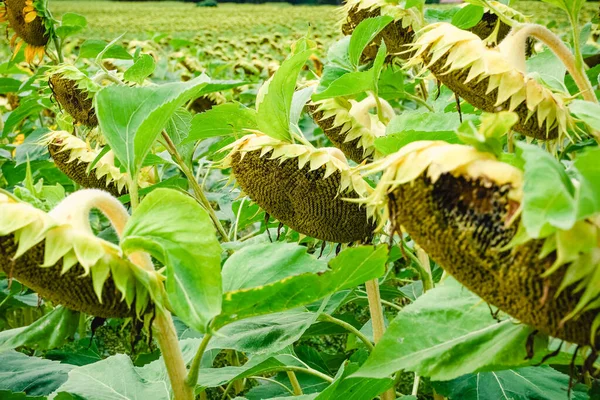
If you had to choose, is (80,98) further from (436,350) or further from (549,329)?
(549,329)

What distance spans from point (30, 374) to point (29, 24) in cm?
108

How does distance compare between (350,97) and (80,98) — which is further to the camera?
(80,98)

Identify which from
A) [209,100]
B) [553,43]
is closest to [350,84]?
[553,43]

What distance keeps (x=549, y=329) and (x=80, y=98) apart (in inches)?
45.4

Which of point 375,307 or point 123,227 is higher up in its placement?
point 123,227

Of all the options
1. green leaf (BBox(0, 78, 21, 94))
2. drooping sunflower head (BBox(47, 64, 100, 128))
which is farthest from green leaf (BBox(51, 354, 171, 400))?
green leaf (BBox(0, 78, 21, 94))

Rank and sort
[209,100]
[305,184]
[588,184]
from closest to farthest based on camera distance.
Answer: [588,184] → [305,184] → [209,100]

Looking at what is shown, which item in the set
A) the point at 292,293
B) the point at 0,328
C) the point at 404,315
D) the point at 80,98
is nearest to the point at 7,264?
the point at 292,293

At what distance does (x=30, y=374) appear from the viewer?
3.76 feet

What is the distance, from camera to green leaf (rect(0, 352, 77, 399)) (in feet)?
3.68

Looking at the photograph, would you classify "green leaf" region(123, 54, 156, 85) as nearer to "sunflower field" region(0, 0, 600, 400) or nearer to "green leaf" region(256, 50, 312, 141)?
"sunflower field" region(0, 0, 600, 400)

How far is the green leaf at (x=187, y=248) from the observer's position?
2.01 ft

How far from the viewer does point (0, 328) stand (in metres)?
1.93

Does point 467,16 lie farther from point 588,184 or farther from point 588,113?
point 588,184
